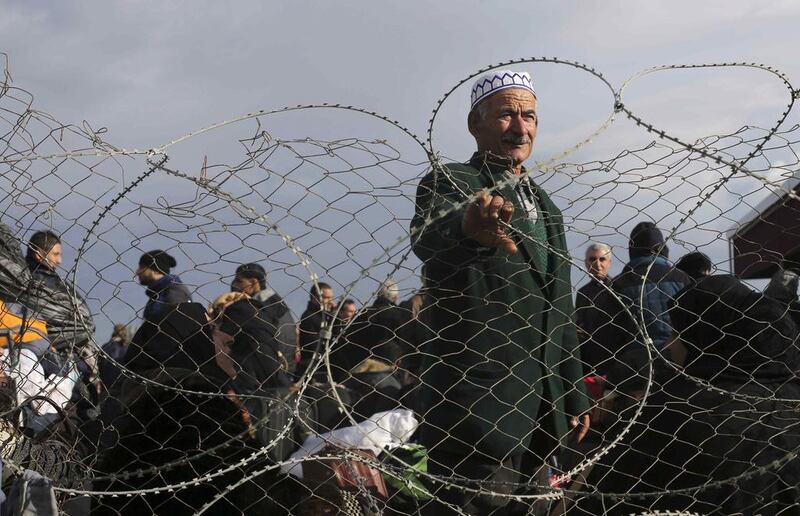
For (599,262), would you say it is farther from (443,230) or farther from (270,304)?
(270,304)

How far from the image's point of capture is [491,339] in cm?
320

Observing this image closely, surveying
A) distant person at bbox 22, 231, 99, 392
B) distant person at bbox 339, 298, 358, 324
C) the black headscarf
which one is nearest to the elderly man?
distant person at bbox 339, 298, 358, 324

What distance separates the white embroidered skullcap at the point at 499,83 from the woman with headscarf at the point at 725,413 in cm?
94

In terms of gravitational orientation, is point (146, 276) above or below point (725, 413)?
above

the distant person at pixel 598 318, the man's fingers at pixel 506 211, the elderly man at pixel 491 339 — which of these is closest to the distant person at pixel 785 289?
the distant person at pixel 598 318

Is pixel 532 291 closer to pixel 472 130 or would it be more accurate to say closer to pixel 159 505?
pixel 472 130

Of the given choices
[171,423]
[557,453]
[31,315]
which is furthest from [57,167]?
[557,453]

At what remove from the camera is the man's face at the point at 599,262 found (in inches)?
143

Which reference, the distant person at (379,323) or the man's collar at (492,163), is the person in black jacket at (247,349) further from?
the man's collar at (492,163)

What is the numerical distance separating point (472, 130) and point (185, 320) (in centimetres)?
121

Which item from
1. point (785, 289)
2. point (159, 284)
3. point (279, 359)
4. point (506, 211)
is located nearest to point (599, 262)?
point (785, 289)

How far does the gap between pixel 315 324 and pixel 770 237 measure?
170 cm

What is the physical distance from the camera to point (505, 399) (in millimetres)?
3160

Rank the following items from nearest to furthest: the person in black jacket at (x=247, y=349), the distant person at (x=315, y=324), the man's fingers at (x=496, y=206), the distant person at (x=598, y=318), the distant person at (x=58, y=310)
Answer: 1. the distant person at (x=315, y=324)
2. the man's fingers at (x=496, y=206)
3. the distant person at (x=58, y=310)
4. the person in black jacket at (x=247, y=349)
5. the distant person at (x=598, y=318)
